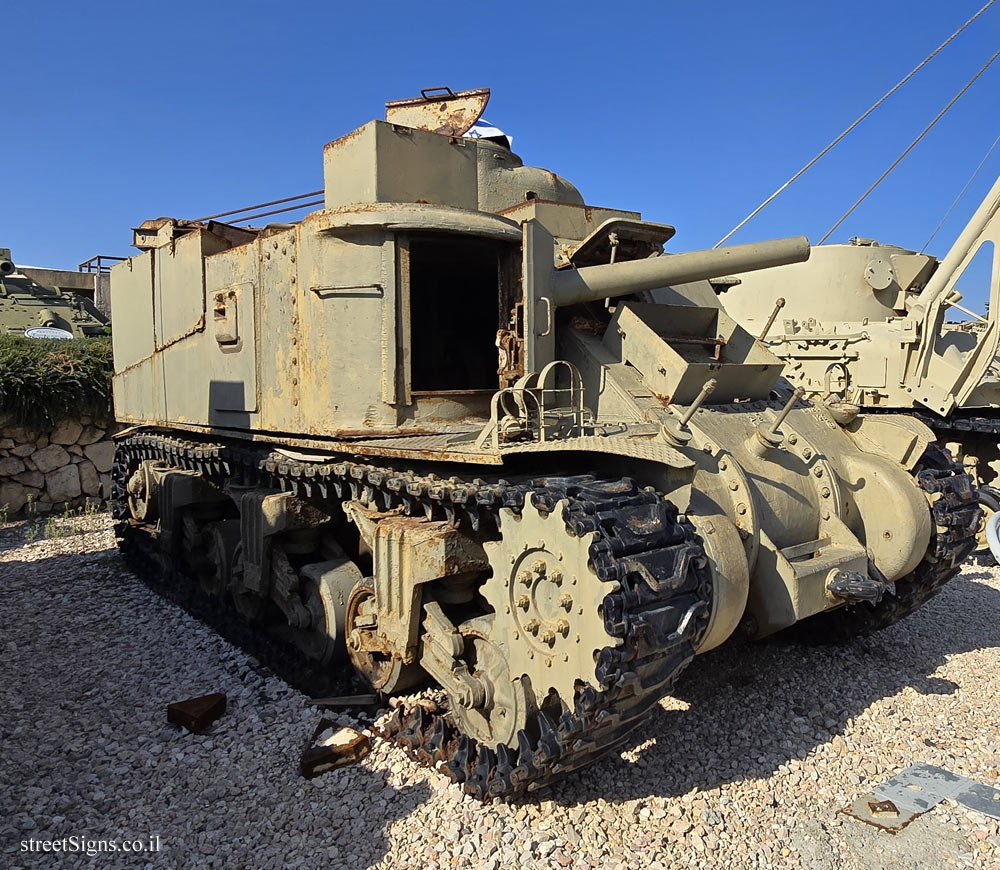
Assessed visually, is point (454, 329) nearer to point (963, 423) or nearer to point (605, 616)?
point (605, 616)

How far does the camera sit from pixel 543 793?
4234 millimetres

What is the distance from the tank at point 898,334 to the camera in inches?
403

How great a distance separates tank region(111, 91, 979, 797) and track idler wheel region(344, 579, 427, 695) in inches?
1.0

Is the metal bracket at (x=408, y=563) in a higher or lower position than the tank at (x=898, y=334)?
lower

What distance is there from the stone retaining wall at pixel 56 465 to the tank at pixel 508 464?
23.6ft

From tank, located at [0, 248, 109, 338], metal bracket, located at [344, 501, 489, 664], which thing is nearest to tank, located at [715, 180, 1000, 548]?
metal bracket, located at [344, 501, 489, 664]

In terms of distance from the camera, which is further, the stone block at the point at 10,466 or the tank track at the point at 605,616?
the stone block at the point at 10,466

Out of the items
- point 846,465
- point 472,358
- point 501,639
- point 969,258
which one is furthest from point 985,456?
point 501,639

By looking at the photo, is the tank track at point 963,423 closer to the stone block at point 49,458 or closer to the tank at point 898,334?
the tank at point 898,334

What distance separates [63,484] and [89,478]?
42 centimetres

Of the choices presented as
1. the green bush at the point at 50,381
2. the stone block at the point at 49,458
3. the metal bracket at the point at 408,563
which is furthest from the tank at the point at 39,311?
the metal bracket at the point at 408,563

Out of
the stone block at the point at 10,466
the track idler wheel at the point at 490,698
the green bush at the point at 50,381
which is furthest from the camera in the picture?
the stone block at the point at 10,466

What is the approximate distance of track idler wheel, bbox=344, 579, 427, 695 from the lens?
520 centimetres

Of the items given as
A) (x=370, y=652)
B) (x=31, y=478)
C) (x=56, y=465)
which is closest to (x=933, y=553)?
(x=370, y=652)
